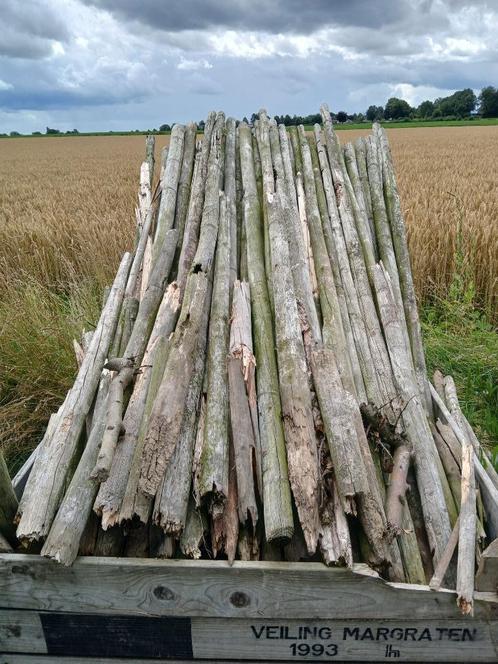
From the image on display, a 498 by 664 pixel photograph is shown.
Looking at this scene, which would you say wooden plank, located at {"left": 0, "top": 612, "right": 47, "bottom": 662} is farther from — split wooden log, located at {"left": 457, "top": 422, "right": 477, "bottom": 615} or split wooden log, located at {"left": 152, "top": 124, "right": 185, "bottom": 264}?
split wooden log, located at {"left": 152, "top": 124, "right": 185, "bottom": 264}

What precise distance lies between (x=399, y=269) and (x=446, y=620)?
214cm

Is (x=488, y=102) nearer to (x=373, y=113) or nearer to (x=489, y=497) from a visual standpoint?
(x=373, y=113)

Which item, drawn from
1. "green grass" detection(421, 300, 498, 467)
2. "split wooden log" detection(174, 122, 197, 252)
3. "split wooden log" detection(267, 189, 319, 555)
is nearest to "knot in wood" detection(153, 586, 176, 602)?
"split wooden log" detection(267, 189, 319, 555)

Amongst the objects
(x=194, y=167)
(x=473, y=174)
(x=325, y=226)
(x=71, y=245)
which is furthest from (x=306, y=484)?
(x=473, y=174)

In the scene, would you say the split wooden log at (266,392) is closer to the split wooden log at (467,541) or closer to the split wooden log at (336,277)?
the split wooden log at (336,277)

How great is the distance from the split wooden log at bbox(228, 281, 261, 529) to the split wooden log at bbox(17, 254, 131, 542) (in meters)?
0.63

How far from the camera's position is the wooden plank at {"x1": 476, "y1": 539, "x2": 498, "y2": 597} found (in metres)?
1.63

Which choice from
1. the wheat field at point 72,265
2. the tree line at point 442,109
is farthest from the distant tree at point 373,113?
the wheat field at point 72,265

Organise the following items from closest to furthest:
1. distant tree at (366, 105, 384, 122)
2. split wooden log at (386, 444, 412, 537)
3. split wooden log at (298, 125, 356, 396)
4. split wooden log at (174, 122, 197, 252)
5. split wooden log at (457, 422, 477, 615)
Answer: split wooden log at (457, 422, 477, 615) → split wooden log at (386, 444, 412, 537) → split wooden log at (298, 125, 356, 396) → split wooden log at (174, 122, 197, 252) → distant tree at (366, 105, 384, 122)

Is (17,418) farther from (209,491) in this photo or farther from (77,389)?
(209,491)

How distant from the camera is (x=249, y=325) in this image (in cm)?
252

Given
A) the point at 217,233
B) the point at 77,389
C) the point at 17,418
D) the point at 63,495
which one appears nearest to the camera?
the point at 63,495

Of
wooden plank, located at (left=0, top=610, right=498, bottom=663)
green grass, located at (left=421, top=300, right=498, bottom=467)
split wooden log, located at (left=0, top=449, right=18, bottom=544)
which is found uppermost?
split wooden log, located at (left=0, top=449, right=18, bottom=544)

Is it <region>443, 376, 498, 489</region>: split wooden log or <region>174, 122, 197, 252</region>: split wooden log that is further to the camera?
<region>174, 122, 197, 252</region>: split wooden log
